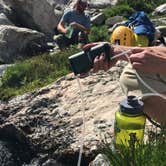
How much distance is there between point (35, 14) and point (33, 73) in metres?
8.65

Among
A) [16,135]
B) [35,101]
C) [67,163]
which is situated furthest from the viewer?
[35,101]

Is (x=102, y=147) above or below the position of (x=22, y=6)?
above

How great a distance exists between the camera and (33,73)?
515 inches

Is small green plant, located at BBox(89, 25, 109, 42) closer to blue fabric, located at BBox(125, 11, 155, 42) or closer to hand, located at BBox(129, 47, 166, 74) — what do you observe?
blue fabric, located at BBox(125, 11, 155, 42)

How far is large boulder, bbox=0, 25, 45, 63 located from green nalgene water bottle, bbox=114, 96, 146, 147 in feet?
39.4

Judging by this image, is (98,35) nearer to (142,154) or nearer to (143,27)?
(143,27)

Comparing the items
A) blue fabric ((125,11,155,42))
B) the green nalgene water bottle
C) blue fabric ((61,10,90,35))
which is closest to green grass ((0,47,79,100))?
blue fabric ((61,10,90,35))

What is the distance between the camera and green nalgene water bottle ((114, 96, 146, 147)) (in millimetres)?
5047

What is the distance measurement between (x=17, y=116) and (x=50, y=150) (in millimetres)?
1209

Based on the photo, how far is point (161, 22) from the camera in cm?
2005

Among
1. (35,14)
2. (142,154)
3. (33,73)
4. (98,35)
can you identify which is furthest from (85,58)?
(35,14)

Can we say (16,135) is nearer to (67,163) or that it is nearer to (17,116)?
(17,116)

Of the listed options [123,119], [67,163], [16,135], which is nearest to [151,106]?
[123,119]

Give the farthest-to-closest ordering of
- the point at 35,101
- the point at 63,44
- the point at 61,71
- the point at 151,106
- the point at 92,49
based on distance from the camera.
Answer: the point at 63,44, the point at 61,71, the point at 35,101, the point at 151,106, the point at 92,49
